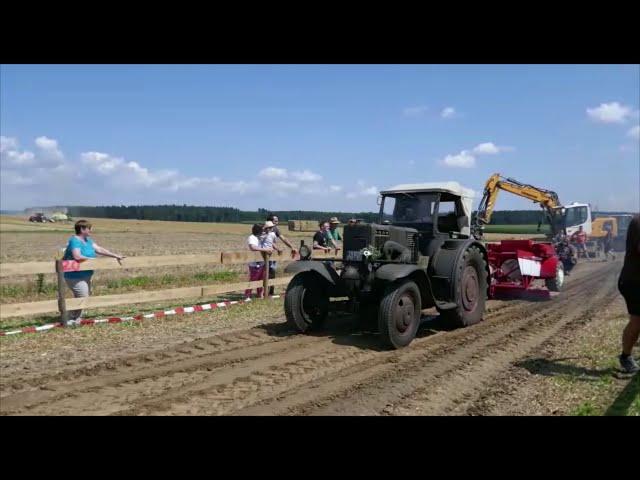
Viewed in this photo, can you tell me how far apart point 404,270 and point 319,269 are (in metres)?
1.29

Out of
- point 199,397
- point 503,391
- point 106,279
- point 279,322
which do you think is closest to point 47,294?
point 106,279

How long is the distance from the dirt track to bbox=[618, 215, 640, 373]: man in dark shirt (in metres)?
1.18

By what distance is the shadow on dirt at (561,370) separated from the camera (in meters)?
5.00

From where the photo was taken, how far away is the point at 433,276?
7.07 m

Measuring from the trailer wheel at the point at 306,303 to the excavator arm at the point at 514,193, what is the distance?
9.82 metres

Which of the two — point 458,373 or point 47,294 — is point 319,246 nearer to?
point 47,294

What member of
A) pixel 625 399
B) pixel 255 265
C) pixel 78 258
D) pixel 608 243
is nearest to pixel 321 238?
pixel 255 265

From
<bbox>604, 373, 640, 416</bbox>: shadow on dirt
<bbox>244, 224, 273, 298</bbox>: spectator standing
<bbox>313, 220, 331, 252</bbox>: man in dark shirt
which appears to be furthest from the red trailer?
<bbox>604, 373, 640, 416</bbox>: shadow on dirt

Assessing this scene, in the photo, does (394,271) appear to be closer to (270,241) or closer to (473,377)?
(473,377)

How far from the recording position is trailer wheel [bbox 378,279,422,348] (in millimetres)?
5953

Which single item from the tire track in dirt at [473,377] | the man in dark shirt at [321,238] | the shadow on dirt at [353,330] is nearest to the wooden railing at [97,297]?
the shadow on dirt at [353,330]
